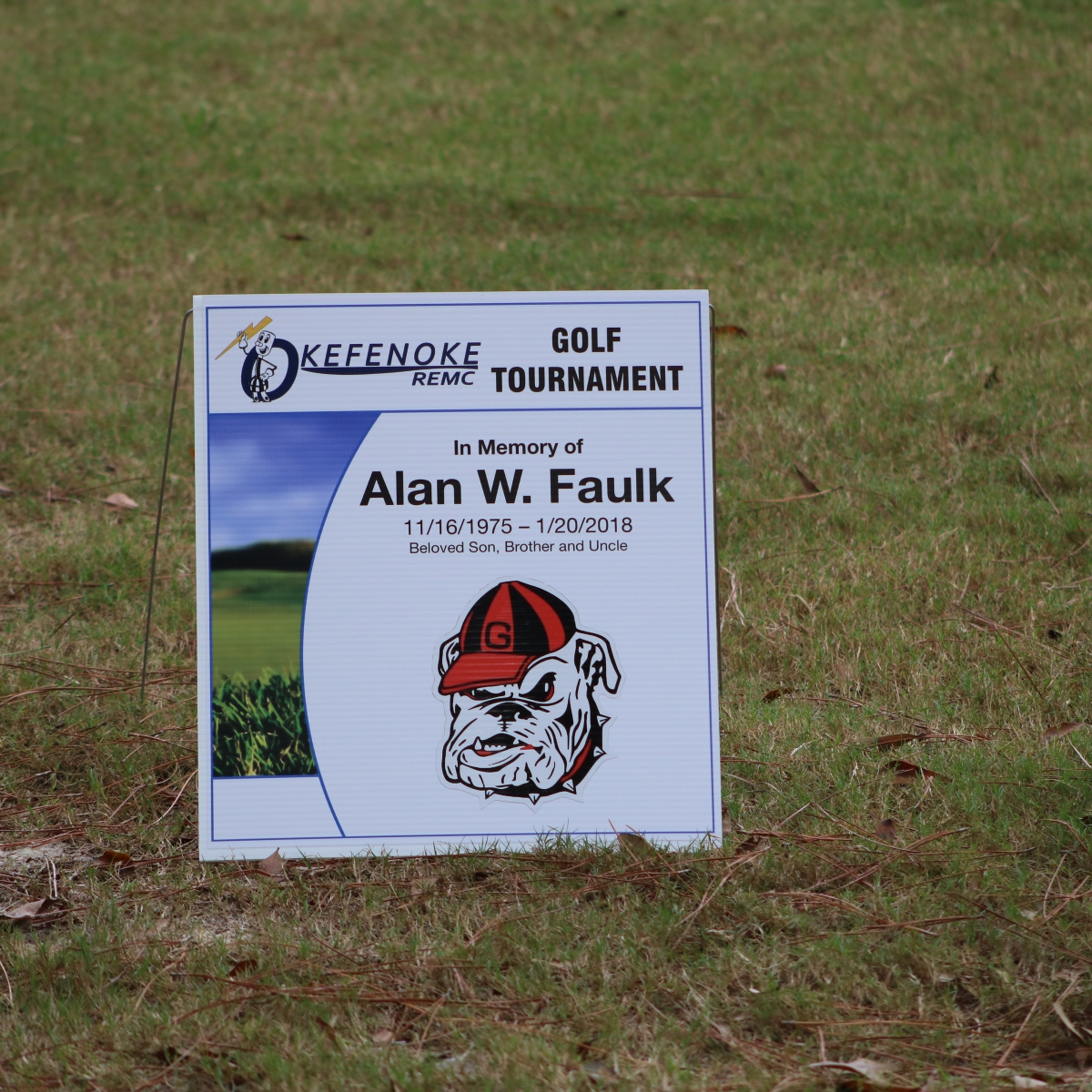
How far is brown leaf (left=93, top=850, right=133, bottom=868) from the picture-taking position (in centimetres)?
287

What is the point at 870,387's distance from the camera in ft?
18.1

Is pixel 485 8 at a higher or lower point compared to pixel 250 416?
higher

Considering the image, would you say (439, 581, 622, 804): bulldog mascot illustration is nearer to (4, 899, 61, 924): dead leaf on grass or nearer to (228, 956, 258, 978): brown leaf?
(228, 956, 258, 978): brown leaf

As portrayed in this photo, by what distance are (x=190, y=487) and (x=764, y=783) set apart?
2999mm

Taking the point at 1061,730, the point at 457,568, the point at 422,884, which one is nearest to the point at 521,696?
the point at 457,568

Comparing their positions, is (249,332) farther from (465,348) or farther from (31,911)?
(31,911)

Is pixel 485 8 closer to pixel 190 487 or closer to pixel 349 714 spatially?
pixel 190 487

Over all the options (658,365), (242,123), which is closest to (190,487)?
(658,365)

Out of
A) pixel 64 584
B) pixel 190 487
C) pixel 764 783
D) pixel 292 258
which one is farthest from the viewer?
pixel 292 258

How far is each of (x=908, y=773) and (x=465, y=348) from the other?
1611mm

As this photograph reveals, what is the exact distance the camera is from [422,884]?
9.04 ft

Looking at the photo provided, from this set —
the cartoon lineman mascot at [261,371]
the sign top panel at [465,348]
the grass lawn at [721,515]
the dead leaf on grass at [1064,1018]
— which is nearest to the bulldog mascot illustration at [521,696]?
the grass lawn at [721,515]

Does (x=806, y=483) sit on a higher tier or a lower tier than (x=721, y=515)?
higher

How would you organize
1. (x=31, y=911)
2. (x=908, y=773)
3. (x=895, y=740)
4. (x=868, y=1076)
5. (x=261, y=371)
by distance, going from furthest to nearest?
(x=895, y=740) < (x=908, y=773) < (x=261, y=371) < (x=31, y=911) < (x=868, y=1076)
